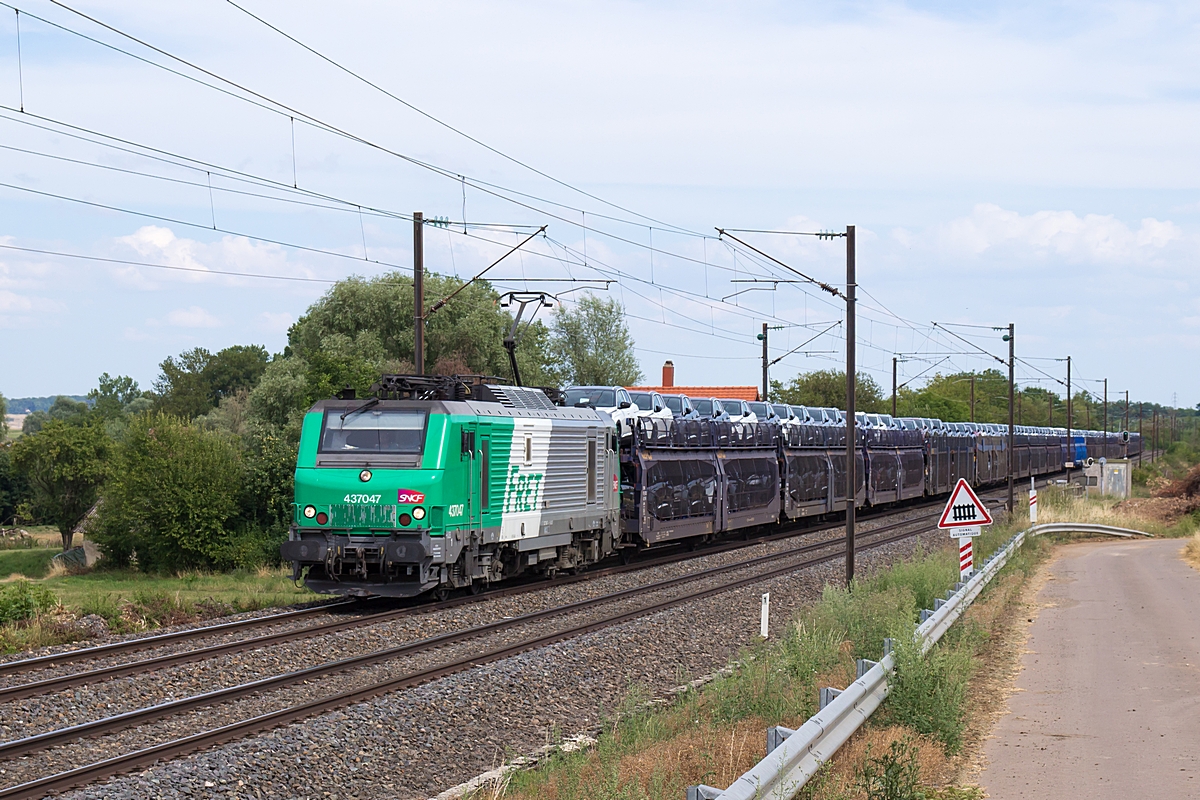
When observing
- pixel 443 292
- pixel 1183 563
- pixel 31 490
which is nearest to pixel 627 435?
pixel 1183 563

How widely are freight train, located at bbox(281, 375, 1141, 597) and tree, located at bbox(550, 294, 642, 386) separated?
5541 centimetres

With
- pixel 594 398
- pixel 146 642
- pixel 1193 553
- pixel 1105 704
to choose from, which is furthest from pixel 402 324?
pixel 1105 704

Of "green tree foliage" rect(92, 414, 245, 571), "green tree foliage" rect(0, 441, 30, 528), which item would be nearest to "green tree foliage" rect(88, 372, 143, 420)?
"green tree foliage" rect(0, 441, 30, 528)

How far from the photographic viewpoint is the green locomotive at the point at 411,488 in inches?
712

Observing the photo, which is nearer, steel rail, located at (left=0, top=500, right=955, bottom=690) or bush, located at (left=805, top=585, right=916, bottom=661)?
steel rail, located at (left=0, top=500, right=955, bottom=690)

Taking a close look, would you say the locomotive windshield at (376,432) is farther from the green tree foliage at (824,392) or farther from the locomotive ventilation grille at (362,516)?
the green tree foliage at (824,392)

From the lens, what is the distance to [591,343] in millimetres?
88375

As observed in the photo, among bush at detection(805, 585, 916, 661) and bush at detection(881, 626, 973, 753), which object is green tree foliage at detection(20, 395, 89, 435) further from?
bush at detection(881, 626, 973, 753)

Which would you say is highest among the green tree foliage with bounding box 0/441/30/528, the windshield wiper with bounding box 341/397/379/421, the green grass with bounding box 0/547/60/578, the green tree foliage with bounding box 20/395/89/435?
the green tree foliage with bounding box 20/395/89/435

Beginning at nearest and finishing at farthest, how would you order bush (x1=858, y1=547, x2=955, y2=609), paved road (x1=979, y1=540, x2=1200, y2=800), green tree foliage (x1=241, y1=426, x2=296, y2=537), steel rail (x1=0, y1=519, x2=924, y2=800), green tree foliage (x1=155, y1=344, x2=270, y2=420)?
paved road (x1=979, y1=540, x2=1200, y2=800)
steel rail (x1=0, y1=519, x2=924, y2=800)
bush (x1=858, y1=547, x2=955, y2=609)
green tree foliage (x1=241, y1=426, x2=296, y2=537)
green tree foliage (x1=155, y1=344, x2=270, y2=420)

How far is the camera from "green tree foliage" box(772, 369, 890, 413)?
8069 centimetres

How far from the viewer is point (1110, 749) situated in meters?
9.19

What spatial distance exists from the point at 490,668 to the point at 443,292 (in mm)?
50302

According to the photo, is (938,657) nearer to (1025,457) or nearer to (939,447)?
(939,447)
